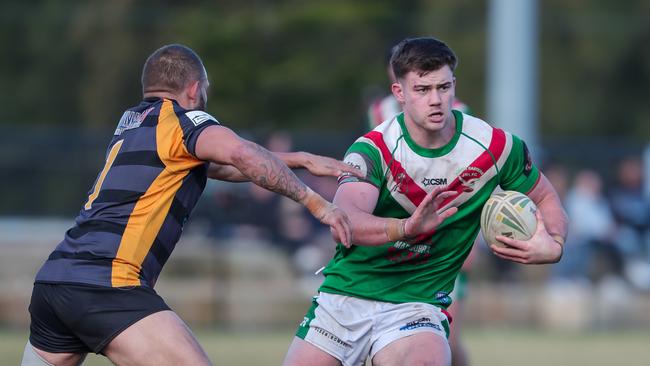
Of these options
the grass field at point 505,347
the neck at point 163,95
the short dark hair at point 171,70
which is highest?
the short dark hair at point 171,70

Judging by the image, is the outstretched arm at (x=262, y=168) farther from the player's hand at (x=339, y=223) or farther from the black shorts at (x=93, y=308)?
the black shorts at (x=93, y=308)

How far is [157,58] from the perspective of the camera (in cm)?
629

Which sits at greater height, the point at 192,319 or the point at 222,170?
the point at 222,170

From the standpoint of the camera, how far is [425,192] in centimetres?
634

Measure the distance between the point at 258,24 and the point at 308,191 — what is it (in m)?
23.6

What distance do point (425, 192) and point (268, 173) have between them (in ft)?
2.97

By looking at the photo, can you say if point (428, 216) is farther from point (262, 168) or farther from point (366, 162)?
point (262, 168)

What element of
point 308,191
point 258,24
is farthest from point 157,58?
point 258,24

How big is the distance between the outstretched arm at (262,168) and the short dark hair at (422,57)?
0.86m

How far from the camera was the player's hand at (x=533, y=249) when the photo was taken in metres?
6.06

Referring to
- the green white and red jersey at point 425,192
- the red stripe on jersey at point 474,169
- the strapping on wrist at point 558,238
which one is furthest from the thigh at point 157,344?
the strapping on wrist at point 558,238

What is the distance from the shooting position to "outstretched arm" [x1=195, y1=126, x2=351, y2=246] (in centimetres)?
580

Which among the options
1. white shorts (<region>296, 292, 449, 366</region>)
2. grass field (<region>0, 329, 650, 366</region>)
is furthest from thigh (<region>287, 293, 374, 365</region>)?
grass field (<region>0, 329, 650, 366</region>)

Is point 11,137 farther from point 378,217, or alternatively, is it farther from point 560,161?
point 378,217
